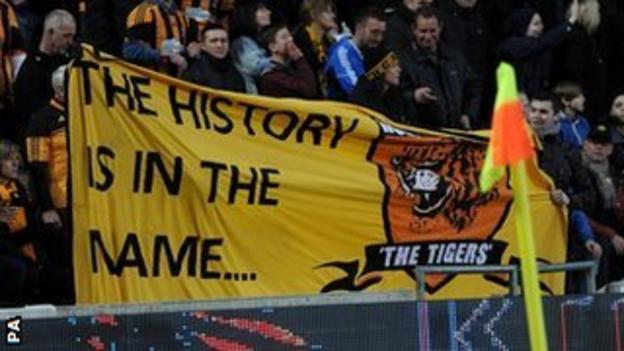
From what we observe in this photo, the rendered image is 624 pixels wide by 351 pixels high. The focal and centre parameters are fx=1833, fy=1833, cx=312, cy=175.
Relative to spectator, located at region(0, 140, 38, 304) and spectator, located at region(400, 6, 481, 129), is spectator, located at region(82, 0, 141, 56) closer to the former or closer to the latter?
spectator, located at region(0, 140, 38, 304)

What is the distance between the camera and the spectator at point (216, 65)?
12148mm

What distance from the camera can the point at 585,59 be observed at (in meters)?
15.6

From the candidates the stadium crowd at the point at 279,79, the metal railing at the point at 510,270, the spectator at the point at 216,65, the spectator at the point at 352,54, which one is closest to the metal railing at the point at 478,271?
the metal railing at the point at 510,270

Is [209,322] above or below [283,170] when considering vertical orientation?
below

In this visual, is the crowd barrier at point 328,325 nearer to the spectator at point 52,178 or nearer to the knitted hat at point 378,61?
the spectator at point 52,178

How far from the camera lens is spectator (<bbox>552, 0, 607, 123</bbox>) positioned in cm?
1543

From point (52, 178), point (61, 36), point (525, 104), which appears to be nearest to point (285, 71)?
point (61, 36)

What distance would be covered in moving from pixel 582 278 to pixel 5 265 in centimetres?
339

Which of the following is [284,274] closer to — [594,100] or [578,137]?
[578,137]

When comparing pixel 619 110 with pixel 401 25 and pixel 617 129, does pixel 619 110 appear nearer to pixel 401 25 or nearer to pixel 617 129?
pixel 617 129

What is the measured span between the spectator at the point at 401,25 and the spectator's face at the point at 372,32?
1.53ft

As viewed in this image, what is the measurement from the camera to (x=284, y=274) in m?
10.5

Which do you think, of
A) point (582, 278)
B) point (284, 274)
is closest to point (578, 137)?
point (582, 278)

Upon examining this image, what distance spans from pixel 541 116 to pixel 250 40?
7.07 feet
